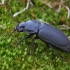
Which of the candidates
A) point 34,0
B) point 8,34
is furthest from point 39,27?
point 34,0

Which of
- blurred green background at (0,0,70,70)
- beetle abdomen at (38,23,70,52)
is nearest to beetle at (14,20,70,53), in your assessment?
beetle abdomen at (38,23,70,52)

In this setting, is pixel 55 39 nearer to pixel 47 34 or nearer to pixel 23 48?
pixel 47 34

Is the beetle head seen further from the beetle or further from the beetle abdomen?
the beetle abdomen

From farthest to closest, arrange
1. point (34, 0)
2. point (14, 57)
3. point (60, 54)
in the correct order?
point (34, 0), point (60, 54), point (14, 57)

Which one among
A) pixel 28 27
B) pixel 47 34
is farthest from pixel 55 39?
pixel 28 27

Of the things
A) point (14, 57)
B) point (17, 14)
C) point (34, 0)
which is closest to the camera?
point (14, 57)

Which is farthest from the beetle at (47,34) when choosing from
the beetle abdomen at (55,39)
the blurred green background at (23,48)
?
the blurred green background at (23,48)

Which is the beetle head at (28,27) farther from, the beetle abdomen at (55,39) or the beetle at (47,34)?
the beetle abdomen at (55,39)

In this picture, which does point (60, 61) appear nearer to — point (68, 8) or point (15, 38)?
point (15, 38)
